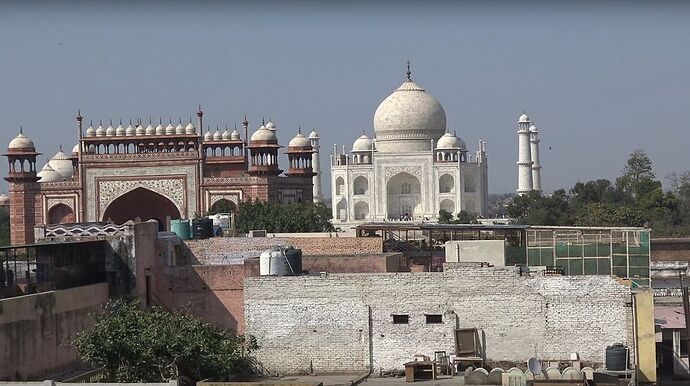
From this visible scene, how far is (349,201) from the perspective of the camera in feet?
202

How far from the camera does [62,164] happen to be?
58.2 meters

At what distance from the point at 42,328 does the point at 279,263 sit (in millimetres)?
3361

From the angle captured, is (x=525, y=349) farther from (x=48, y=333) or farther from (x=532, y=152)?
(x=532, y=152)

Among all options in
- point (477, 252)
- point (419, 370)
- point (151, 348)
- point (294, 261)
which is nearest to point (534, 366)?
point (419, 370)

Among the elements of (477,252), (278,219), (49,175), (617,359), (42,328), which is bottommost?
(617,359)

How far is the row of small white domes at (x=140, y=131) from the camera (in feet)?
152

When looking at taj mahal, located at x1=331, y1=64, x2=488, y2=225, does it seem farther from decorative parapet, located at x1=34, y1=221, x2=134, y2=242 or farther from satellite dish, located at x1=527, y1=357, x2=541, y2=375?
satellite dish, located at x1=527, y1=357, x2=541, y2=375

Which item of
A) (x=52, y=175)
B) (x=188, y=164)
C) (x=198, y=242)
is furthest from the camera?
(x=52, y=175)

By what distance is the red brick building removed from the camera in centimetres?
4506

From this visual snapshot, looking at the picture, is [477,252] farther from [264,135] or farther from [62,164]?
[62,164]

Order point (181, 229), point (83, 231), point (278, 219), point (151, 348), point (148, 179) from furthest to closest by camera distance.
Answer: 1. point (148, 179)
2. point (278, 219)
3. point (181, 229)
4. point (83, 231)
5. point (151, 348)

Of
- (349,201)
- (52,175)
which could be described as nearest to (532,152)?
(349,201)

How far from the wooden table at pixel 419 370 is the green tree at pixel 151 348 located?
2172 mm

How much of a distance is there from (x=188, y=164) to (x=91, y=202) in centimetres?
328
